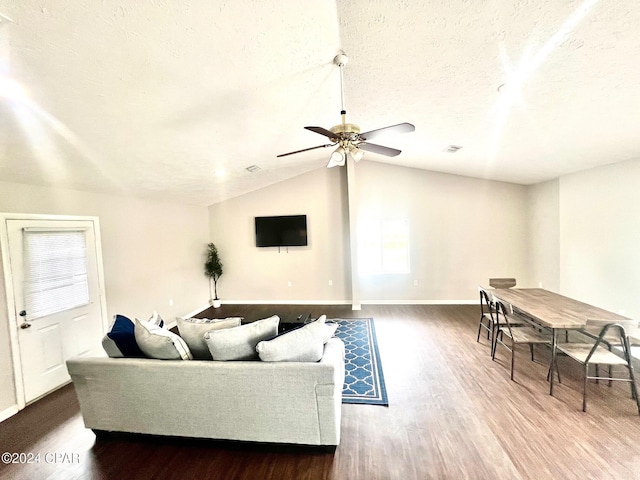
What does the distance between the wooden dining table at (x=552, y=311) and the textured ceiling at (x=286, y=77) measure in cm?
192

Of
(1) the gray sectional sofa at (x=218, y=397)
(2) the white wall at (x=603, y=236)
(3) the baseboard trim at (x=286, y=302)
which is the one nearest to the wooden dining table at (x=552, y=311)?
(2) the white wall at (x=603, y=236)

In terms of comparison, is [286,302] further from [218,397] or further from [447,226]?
[218,397]

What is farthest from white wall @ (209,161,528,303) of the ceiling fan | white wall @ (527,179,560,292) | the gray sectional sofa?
the gray sectional sofa

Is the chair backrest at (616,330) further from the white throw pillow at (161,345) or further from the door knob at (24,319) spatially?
the door knob at (24,319)

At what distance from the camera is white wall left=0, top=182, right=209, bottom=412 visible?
117 inches

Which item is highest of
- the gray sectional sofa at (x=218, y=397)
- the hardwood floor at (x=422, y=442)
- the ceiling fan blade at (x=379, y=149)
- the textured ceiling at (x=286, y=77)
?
the textured ceiling at (x=286, y=77)

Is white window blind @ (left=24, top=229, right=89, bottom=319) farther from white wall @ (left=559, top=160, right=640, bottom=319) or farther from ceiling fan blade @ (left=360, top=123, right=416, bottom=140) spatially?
white wall @ (left=559, top=160, right=640, bottom=319)

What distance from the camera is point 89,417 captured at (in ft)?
7.64

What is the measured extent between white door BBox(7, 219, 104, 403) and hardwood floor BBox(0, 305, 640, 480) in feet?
1.38

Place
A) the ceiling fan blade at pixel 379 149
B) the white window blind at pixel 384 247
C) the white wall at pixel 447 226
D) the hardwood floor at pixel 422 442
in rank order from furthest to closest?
the white window blind at pixel 384 247
the white wall at pixel 447 226
the ceiling fan blade at pixel 379 149
the hardwood floor at pixel 422 442

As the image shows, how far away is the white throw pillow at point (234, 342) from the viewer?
2.16 m

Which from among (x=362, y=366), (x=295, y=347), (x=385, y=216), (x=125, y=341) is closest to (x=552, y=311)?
(x=362, y=366)

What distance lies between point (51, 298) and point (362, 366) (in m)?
3.76

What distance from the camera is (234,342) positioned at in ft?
7.15
